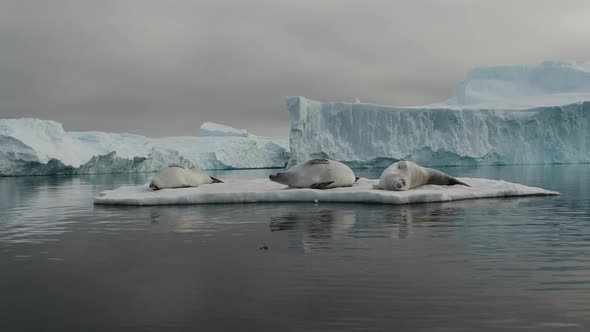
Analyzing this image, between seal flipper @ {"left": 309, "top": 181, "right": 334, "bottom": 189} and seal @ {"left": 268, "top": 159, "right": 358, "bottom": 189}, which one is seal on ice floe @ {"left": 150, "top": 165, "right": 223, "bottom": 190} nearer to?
seal @ {"left": 268, "top": 159, "right": 358, "bottom": 189}

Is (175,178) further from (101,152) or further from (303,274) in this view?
(101,152)

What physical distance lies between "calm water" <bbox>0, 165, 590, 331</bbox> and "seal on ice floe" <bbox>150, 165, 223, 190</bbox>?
19.4 feet

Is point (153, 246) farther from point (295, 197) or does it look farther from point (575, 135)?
point (575, 135)

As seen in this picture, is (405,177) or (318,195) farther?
(405,177)

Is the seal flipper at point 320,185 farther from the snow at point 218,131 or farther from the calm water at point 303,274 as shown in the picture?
the snow at point 218,131

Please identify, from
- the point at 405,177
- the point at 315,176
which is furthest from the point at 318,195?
the point at 405,177

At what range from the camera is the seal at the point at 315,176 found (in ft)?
48.4

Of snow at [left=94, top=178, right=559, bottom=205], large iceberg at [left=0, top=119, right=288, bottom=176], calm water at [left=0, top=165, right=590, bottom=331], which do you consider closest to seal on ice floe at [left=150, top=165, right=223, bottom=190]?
snow at [left=94, top=178, right=559, bottom=205]

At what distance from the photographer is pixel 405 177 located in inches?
555

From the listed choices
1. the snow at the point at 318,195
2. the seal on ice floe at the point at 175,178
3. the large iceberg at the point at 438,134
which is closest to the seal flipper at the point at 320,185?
the snow at the point at 318,195

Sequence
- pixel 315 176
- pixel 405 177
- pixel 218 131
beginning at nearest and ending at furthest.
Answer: pixel 405 177 → pixel 315 176 → pixel 218 131

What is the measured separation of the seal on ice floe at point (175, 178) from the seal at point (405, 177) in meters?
5.47

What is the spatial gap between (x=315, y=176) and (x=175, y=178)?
13.9 ft

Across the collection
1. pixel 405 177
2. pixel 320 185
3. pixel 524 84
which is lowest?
pixel 320 185
